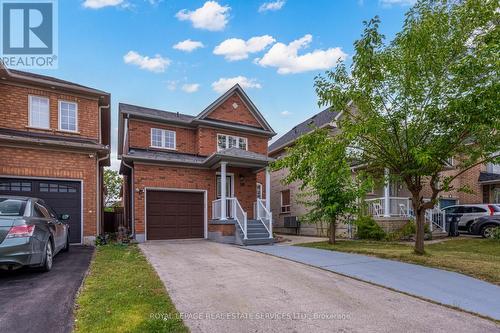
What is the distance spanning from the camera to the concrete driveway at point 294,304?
4273 mm

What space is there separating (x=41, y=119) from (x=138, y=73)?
7.17 meters

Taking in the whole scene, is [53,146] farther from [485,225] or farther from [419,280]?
[485,225]

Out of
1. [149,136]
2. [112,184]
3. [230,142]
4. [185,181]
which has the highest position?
[149,136]

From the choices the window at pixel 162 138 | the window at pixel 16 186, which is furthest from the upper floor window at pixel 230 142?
the window at pixel 16 186

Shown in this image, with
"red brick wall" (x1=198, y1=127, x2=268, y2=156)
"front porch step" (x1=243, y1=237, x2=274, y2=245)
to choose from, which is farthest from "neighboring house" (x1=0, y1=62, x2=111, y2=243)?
"front porch step" (x1=243, y1=237, x2=274, y2=245)

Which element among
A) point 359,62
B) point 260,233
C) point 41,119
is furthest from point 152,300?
point 41,119

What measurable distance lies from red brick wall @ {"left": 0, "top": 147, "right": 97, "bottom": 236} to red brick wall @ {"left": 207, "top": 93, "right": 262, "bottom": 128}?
6.77 m

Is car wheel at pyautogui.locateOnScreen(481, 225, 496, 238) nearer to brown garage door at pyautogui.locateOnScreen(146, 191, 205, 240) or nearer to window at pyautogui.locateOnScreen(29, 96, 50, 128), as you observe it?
brown garage door at pyautogui.locateOnScreen(146, 191, 205, 240)

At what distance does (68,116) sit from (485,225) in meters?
Result: 18.8

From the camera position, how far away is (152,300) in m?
5.04

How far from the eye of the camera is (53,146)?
11914 mm

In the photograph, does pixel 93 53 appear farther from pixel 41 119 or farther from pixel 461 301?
pixel 461 301

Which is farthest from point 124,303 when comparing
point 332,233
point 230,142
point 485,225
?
point 485,225

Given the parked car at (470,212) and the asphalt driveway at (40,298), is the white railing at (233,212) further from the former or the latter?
the parked car at (470,212)
